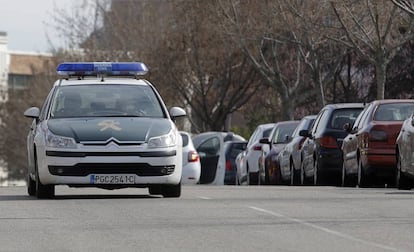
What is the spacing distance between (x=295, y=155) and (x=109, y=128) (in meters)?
11.6

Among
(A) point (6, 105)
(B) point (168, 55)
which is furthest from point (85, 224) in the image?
(A) point (6, 105)

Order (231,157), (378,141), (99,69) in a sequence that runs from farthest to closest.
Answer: (231,157), (378,141), (99,69)

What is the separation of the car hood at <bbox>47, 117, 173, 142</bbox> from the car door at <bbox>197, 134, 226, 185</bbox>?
18.6 meters

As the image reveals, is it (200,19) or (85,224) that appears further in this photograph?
(200,19)

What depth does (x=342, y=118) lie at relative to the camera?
28141mm

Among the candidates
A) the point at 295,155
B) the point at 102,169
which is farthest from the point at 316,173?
the point at 102,169

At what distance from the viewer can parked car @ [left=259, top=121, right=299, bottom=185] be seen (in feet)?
108

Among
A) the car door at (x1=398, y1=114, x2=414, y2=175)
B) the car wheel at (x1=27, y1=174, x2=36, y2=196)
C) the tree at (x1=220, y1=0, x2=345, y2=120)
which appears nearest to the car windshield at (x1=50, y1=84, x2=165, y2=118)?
the car wheel at (x1=27, y1=174, x2=36, y2=196)

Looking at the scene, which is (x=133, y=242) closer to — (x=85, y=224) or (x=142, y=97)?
(x=85, y=224)

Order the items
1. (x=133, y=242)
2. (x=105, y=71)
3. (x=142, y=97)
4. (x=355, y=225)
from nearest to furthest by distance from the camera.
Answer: (x=133, y=242) < (x=355, y=225) < (x=142, y=97) < (x=105, y=71)

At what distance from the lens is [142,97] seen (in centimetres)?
2045

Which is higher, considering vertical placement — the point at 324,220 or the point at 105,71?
the point at 105,71

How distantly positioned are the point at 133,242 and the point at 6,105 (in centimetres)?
7407

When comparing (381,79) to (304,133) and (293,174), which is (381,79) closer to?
(293,174)
